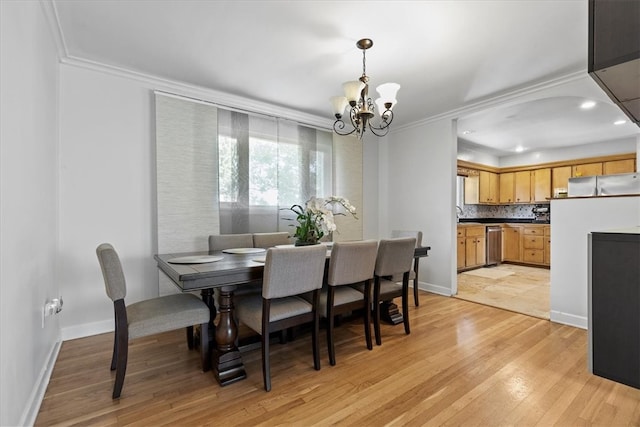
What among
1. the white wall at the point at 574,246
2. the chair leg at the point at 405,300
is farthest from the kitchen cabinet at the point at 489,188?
the chair leg at the point at 405,300

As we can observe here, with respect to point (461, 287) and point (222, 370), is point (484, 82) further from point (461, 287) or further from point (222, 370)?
point (222, 370)

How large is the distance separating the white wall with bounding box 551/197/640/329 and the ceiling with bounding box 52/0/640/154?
3.73 feet

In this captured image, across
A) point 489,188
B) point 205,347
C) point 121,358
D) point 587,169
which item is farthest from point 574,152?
point 121,358

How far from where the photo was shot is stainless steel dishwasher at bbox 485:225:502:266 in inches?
248

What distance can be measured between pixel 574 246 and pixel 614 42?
2907mm

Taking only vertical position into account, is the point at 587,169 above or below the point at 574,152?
below

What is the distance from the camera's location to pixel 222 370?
1.99m

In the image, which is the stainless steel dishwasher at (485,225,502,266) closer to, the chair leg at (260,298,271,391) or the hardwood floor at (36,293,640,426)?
the hardwood floor at (36,293,640,426)

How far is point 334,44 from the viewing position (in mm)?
2441

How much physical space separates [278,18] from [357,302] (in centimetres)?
224

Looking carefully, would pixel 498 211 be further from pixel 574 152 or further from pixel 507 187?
pixel 574 152

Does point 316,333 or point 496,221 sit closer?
point 316,333

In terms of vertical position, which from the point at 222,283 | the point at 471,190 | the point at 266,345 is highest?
the point at 471,190

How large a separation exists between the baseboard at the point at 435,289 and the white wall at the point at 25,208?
162 inches
